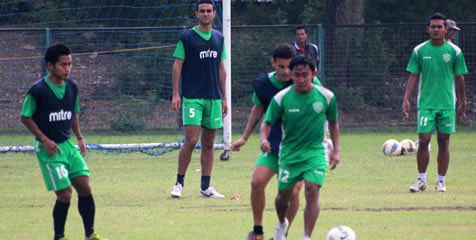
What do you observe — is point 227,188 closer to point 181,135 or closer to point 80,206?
point 80,206

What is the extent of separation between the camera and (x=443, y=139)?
901 cm

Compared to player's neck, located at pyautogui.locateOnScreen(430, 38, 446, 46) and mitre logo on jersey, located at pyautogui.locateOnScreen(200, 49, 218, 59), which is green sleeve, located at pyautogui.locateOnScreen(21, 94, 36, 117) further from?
player's neck, located at pyautogui.locateOnScreen(430, 38, 446, 46)

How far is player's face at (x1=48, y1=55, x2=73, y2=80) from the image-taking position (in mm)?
6109

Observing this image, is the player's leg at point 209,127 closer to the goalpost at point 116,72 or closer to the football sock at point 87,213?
the football sock at point 87,213

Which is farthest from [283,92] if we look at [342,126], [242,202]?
[342,126]

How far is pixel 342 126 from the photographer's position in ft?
62.8

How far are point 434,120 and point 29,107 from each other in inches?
202

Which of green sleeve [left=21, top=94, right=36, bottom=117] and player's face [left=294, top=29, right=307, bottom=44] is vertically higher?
player's face [left=294, top=29, right=307, bottom=44]

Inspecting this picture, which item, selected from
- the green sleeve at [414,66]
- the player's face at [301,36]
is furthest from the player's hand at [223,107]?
the player's face at [301,36]

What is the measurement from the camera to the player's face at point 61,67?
6.11 m

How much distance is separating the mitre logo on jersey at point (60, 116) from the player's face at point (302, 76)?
2.00 metres

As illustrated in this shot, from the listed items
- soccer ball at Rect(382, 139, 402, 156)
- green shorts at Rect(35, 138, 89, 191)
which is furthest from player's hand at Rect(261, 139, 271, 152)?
soccer ball at Rect(382, 139, 402, 156)

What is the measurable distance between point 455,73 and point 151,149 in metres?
7.49

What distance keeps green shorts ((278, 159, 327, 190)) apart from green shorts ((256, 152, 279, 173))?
298mm
